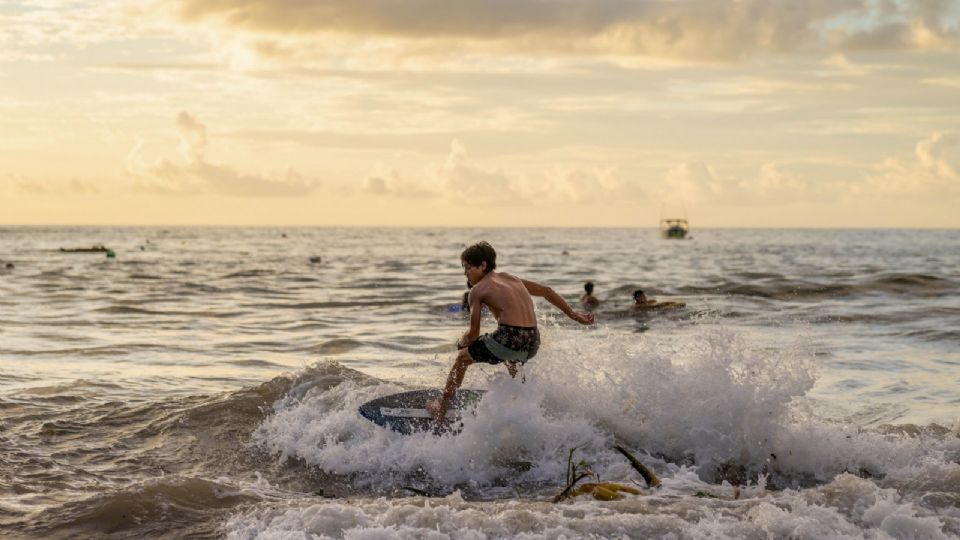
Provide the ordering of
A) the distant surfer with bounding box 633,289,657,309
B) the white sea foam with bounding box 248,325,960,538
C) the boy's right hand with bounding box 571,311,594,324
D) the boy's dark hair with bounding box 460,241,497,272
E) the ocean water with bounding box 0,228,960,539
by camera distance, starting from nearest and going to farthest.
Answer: the white sea foam with bounding box 248,325,960,538, the ocean water with bounding box 0,228,960,539, the boy's dark hair with bounding box 460,241,497,272, the boy's right hand with bounding box 571,311,594,324, the distant surfer with bounding box 633,289,657,309

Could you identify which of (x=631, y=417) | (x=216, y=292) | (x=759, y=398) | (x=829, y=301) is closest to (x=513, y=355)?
(x=631, y=417)

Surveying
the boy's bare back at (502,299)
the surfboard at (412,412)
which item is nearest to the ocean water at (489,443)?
the surfboard at (412,412)

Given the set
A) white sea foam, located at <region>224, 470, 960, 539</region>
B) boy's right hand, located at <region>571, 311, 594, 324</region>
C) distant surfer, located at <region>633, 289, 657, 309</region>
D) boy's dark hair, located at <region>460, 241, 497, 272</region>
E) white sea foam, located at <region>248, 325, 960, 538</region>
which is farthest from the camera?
distant surfer, located at <region>633, 289, 657, 309</region>

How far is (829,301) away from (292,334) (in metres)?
18.2

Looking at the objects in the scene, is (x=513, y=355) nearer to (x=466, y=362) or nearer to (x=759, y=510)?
(x=466, y=362)

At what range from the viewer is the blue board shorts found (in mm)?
8992

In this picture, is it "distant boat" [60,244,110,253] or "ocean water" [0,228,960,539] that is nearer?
"ocean water" [0,228,960,539]

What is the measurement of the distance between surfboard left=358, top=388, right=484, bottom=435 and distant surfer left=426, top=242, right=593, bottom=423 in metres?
0.14

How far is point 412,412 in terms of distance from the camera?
9602 millimetres

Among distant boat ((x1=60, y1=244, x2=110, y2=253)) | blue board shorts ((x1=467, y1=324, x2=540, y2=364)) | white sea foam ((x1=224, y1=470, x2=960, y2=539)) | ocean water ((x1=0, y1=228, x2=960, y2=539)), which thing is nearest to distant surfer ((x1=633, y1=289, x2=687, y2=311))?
ocean water ((x1=0, y1=228, x2=960, y2=539))

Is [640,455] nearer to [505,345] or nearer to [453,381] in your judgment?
[505,345]

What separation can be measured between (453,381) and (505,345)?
0.66m

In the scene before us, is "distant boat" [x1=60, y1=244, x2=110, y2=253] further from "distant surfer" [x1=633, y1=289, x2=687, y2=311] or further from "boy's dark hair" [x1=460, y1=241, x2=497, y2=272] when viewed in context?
"boy's dark hair" [x1=460, y1=241, x2=497, y2=272]

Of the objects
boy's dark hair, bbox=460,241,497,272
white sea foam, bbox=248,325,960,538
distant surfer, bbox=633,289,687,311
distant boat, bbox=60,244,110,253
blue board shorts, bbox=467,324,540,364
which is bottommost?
distant boat, bbox=60,244,110,253
